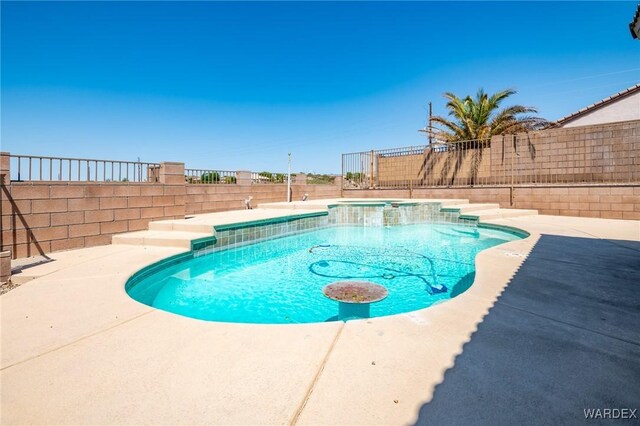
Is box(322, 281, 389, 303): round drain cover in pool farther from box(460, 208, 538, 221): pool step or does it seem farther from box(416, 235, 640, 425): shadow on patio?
box(460, 208, 538, 221): pool step

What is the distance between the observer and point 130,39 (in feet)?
43.0

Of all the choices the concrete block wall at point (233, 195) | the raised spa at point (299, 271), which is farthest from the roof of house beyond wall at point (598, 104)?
the concrete block wall at point (233, 195)

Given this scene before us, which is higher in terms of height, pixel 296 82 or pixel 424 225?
pixel 296 82

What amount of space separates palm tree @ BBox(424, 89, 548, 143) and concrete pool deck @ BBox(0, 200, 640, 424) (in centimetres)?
1241

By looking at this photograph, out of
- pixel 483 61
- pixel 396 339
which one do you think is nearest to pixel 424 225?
pixel 396 339

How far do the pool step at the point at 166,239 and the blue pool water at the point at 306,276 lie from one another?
1.21 feet

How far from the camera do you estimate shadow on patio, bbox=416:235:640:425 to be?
1.28m

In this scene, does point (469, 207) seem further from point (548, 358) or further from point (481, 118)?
point (548, 358)

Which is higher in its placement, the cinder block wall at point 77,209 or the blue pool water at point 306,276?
the cinder block wall at point 77,209

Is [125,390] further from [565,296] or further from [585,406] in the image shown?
[565,296]

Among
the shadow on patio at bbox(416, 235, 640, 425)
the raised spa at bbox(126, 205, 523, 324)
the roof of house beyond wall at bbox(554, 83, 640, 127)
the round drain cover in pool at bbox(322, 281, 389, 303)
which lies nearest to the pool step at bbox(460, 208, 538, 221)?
the raised spa at bbox(126, 205, 523, 324)

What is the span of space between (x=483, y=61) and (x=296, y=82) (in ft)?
42.6

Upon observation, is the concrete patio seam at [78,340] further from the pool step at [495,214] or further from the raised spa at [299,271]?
the pool step at [495,214]

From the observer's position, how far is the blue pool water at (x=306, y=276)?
354 cm
